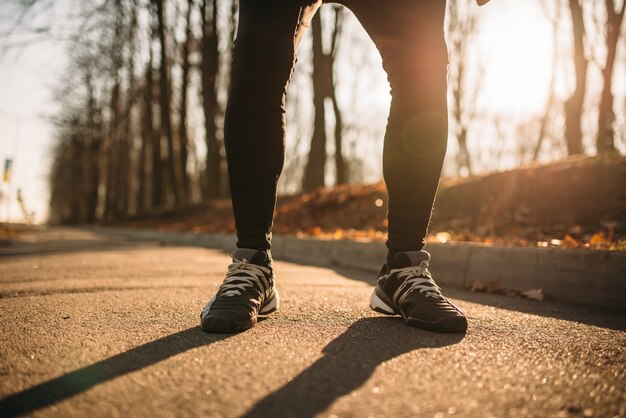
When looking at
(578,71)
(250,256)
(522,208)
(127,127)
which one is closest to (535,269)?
(250,256)

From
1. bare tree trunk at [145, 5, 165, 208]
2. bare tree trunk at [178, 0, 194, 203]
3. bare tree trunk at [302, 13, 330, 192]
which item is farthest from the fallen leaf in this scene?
bare tree trunk at [145, 5, 165, 208]

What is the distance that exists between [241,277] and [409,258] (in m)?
0.68

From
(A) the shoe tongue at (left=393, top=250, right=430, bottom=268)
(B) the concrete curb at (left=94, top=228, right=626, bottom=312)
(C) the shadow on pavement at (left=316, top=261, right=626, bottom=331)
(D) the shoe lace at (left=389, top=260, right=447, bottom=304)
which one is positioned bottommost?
(C) the shadow on pavement at (left=316, top=261, right=626, bottom=331)

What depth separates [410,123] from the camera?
81.4 inches

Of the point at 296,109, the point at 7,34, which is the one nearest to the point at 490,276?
the point at 7,34

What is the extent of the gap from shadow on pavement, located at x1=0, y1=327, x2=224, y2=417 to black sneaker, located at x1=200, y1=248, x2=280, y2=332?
0.06 metres

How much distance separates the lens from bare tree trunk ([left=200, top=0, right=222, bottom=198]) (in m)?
18.6

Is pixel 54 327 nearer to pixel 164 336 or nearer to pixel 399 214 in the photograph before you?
pixel 164 336

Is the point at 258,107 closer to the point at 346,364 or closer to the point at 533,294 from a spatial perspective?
the point at 346,364

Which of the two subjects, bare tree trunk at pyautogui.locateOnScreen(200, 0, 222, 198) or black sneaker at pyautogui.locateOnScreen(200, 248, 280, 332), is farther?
bare tree trunk at pyautogui.locateOnScreen(200, 0, 222, 198)

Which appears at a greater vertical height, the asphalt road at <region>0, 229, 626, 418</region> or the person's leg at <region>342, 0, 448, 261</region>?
the person's leg at <region>342, 0, 448, 261</region>

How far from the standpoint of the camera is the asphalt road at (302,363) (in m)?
1.07

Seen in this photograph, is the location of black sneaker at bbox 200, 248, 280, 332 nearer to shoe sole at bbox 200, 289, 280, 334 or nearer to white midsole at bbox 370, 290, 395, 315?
shoe sole at bbox 200, 289, 280, 334

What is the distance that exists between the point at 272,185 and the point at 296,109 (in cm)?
3741
